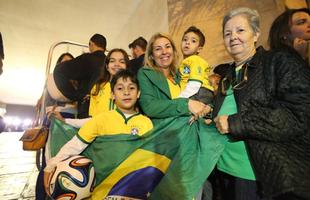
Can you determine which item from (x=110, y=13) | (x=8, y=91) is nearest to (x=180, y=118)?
(x=110, y=13)

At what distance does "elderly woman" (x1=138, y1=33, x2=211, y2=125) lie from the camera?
48.8 inches

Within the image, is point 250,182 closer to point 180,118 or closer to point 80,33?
point 180,118

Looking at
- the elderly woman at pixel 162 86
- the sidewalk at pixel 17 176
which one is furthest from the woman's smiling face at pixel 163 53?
the sidewalk at pixel 17 176

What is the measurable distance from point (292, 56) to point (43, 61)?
26.9ft

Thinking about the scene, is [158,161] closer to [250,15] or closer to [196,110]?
[196,110]

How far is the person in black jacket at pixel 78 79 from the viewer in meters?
1.98

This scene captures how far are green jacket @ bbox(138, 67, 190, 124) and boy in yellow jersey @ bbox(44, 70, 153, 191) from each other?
10cm

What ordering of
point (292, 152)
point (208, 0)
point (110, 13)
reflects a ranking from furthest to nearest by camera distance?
1. point (110, 13)
2. point (208, 0)
3. point (292, 152)

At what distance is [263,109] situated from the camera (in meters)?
0.93

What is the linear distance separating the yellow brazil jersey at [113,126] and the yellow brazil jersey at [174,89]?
8.7 inches

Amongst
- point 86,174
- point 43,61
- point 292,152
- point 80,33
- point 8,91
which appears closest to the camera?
point 292,152

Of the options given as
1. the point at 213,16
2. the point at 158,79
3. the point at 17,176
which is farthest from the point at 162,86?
the point at 17,176

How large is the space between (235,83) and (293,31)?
58cm

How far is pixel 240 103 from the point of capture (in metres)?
1.02
